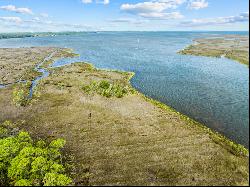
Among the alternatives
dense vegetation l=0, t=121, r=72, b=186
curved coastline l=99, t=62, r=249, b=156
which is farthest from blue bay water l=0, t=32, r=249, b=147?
dense vegetation l=0, t=121, r=72, b=186

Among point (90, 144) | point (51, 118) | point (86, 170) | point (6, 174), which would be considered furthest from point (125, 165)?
point (51, 118)

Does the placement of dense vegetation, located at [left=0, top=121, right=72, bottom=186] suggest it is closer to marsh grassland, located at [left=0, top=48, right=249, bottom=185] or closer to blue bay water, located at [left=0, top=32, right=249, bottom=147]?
marsh grassland, located at [left=0, top=48, right=249, bottom=185]

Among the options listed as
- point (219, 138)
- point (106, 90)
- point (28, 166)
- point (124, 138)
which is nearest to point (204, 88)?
point (106, 90)

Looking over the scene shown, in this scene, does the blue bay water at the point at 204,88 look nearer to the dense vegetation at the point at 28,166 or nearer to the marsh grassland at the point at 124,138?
the marsh grassland at the point at 124,138

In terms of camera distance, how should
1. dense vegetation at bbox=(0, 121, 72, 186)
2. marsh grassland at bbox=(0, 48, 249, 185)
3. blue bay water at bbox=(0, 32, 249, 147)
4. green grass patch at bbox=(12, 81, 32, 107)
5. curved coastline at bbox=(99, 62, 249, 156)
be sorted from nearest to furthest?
dense vegetation at bbox=(0, 121, 72, 186) < marsh grassland at bbox=(0, 48, 249, 185) < curved coastline at bbox=(99, 62, 249, 156) < blue bay water at bbox=(0, 32, 249, 147) < green grass patch at bbox=(12, 81, 32, 107)

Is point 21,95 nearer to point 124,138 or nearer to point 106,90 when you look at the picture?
point 106,90

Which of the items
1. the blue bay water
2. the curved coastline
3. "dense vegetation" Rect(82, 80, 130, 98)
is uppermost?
"dense vegetation" Rect(82, 80, 130, 98)

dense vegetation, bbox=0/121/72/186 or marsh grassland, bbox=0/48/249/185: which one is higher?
dense vegetation, bbox=0/121/72/186
